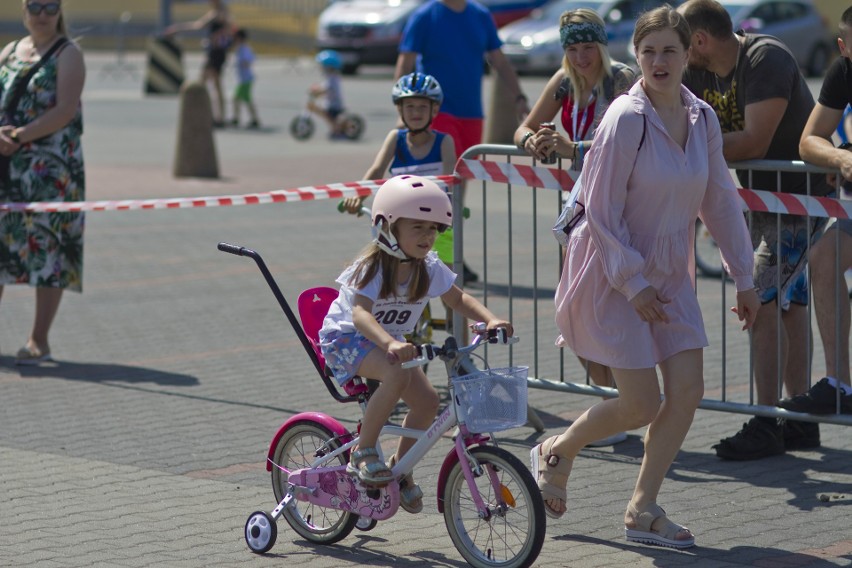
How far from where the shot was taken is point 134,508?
5.91 m

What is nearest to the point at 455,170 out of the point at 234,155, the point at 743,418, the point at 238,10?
the point at 743,418

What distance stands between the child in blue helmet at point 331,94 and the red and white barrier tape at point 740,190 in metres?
13.6

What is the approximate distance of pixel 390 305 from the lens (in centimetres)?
521

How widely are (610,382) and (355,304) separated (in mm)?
2114

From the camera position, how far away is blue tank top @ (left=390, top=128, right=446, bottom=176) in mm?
7574

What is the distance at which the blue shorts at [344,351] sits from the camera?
518cm

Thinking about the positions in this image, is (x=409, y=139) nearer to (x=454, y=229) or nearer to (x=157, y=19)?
(x=454, y=229)

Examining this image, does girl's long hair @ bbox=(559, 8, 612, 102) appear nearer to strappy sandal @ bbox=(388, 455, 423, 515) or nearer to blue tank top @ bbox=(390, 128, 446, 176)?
blue tank top @ bbox=(390, 128, 446, 176)

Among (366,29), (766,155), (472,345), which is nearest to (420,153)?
(766,155)

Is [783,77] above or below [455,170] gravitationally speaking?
above

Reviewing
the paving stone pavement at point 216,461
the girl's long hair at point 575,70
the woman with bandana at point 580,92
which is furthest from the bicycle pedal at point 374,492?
the girl's long hair at point 575,70

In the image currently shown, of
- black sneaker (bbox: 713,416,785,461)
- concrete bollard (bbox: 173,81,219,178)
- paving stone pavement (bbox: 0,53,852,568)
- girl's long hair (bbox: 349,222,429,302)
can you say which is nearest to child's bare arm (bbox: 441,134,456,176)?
paving stone pavement (bbox: 0,53,852,568)

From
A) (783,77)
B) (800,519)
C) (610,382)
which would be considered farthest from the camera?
(610,382)

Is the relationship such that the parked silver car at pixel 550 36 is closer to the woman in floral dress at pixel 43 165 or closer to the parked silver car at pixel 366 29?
the parked silver car at pixel 366 29
